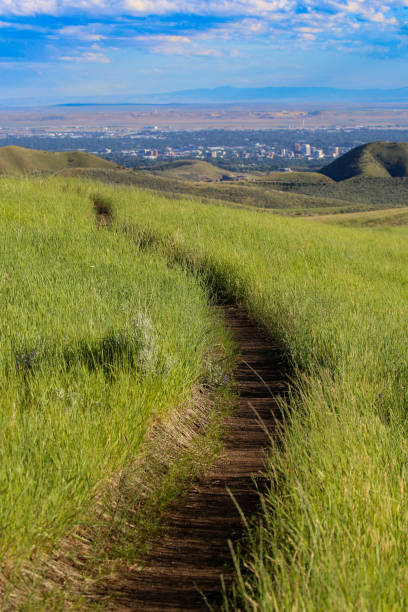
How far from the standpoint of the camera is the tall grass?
1677 mm

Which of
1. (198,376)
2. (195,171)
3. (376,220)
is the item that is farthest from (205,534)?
(195,171)

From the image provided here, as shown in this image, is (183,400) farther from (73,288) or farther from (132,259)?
(132,259)

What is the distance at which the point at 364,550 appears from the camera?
181 cm

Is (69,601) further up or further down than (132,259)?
further down

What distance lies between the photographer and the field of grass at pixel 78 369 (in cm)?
205

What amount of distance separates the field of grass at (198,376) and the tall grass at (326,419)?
13 millimetres

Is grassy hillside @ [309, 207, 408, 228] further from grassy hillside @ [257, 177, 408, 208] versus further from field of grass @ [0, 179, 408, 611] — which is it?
field of grass @ [0, 179, 408, 611]

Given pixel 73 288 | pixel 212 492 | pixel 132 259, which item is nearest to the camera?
pixel 212 492

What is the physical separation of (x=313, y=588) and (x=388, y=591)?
0.23 metres

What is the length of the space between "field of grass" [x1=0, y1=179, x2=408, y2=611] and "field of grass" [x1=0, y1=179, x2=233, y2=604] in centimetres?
1

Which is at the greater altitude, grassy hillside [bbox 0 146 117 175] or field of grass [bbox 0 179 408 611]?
grassy hillside [bbox 0 146 117 175]

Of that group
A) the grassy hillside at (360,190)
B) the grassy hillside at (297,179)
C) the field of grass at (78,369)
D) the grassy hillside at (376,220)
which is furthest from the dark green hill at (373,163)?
the field of grass at (78,369)

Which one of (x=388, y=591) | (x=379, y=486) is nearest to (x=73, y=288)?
(x=379, y=486)

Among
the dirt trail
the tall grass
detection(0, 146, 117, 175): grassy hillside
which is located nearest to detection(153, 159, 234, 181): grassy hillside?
detection(0, 146, 117, 175): grassy hillside
